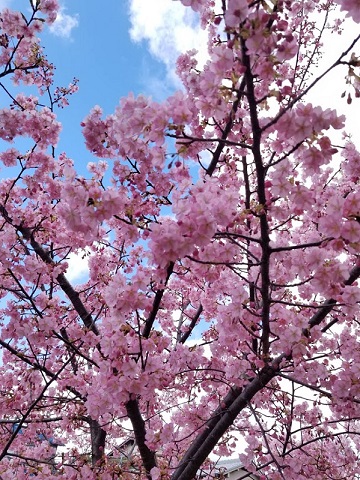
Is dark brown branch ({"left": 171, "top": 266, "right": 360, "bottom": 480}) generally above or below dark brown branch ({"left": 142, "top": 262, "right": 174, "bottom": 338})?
below

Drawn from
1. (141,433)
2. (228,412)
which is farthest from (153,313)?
(141,433)

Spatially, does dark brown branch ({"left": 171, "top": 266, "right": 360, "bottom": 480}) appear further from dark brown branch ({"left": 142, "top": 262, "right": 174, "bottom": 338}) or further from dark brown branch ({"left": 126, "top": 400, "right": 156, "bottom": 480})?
dark brown branch ({"left": 142, "top": 262, "right": 174, "bottom": 338})

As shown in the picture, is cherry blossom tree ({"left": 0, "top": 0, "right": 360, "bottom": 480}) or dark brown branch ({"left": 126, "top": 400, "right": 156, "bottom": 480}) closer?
cherry blossom tree ({"left": 0, "top": 0, "right": 360, "bottom": 480})

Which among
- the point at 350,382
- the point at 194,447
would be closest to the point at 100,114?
the point at 350,382

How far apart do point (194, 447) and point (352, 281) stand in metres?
2.87

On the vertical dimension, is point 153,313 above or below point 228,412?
above

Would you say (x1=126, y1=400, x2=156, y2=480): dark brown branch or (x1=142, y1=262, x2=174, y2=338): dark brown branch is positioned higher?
(x1=142, y1=262, x2=174, y2=338): dark brown branch

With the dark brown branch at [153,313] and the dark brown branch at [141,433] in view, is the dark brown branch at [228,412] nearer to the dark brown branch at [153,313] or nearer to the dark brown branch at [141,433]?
the dark brown branch at [141,433]

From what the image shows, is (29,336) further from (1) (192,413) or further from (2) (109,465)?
(1) (192,413)

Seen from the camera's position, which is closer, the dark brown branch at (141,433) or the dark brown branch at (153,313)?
the dark brown branch at (153,313)

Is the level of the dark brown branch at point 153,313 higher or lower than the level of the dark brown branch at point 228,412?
higher

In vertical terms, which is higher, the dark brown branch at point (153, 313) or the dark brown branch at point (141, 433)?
the dark brown branch at point (153, 313)

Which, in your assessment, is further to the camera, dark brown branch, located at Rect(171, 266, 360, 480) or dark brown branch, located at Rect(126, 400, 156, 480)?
dark brown branch, located at Rect(126, 400, 156, 480)

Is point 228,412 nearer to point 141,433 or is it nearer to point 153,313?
point 141,433
